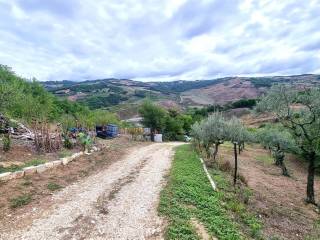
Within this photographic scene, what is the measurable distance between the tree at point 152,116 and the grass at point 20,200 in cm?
4689

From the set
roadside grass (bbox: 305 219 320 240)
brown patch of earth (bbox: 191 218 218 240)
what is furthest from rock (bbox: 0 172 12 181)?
roadside grass (bbox: 305 219 320 240)

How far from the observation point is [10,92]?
15.7 m

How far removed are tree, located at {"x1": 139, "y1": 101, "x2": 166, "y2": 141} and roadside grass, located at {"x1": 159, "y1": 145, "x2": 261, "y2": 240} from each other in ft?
138

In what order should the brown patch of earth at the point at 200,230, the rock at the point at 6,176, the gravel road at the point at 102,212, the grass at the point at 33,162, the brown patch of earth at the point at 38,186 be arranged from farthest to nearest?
1. the grass at the point at 33,162
2. the rock at the point at 6,176
3. the brown patch of earth at the point at 38,186
4. the brown patch of earth at the point at 200,230
5. the gravel road at the point at 102,212

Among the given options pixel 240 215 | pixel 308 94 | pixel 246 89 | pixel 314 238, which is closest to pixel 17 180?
pixel 240 215

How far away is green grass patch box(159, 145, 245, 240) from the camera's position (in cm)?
934

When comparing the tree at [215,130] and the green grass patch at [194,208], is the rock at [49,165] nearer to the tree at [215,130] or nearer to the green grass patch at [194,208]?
the green grass patch at [194,208]

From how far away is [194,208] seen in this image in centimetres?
1161

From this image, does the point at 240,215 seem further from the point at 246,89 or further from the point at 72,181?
the point at 246,89

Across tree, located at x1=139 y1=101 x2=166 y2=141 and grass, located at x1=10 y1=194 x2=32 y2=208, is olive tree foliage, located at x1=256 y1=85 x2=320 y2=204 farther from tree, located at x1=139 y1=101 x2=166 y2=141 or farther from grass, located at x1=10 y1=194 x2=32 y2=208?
tree, located at x1=139 y1=101 x2=166 y2=141

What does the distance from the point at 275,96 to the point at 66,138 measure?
53.4ft

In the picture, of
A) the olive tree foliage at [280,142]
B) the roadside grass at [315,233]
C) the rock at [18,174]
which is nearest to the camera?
the roadside grass at [315,233]

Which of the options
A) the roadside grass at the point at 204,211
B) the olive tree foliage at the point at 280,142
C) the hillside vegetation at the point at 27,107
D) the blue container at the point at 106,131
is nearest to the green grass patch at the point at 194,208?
the roadside grass at the point at 204,211

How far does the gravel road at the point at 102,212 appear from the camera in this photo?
28.8ft
